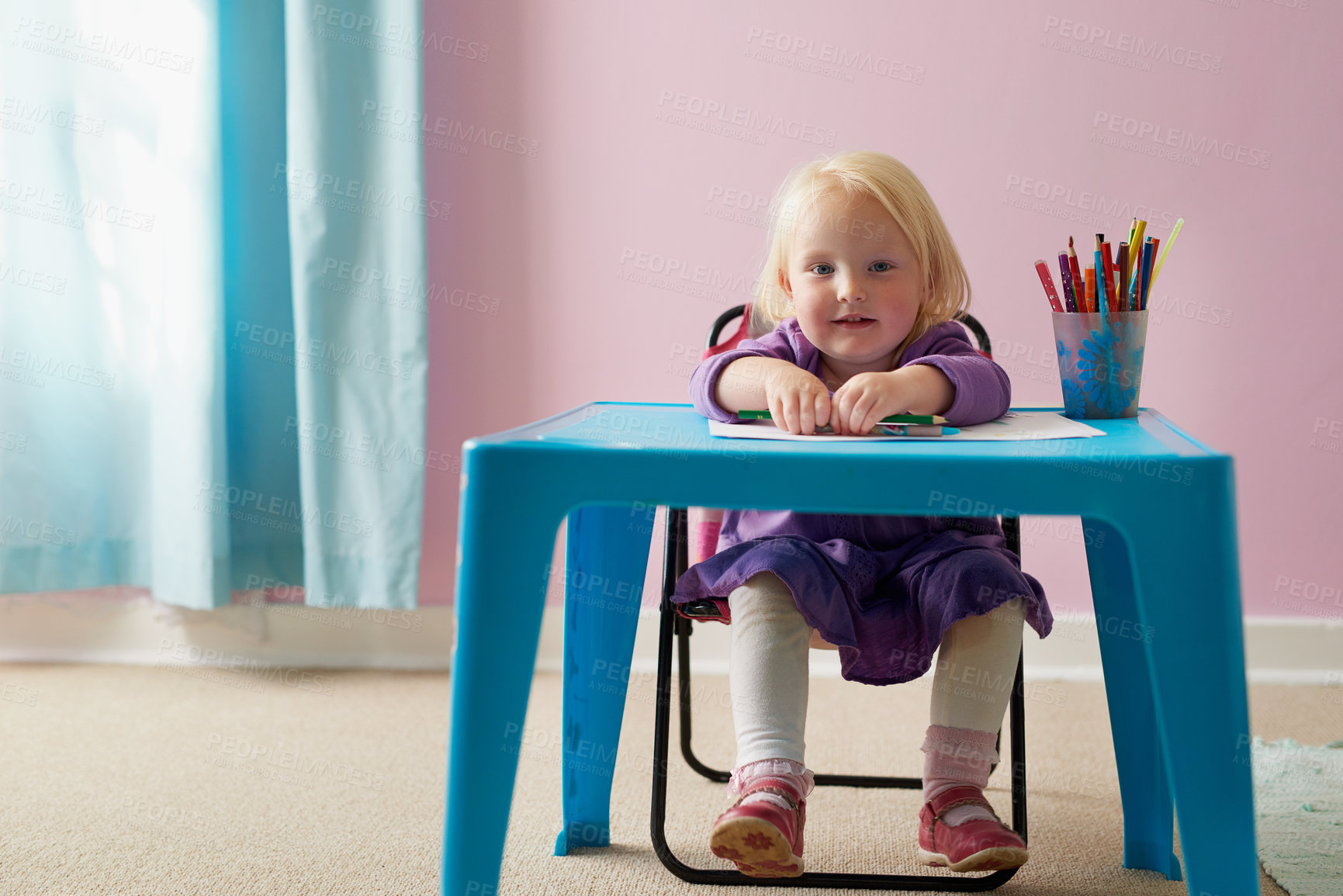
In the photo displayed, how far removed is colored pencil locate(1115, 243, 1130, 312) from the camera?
99cm

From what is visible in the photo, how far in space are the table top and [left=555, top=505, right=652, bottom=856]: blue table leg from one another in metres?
0.17

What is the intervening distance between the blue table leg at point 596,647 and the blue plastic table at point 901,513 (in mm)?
283

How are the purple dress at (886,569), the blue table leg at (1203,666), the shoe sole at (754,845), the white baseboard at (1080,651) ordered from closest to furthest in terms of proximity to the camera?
the blue table leg at (1203,666), the shoe sole at (754,845), the purple dress at (886,569), the white baseboard at (1080,651)

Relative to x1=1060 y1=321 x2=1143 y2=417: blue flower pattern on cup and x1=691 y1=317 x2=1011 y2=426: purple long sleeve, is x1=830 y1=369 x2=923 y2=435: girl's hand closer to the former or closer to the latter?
x1=691 y1=317 x2=1011 y2=426: purple long sleeve

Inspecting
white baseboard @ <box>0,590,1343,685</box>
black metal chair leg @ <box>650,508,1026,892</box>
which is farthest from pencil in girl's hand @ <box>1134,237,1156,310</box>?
white baseboard @ <box>0,590,1343,685</box>

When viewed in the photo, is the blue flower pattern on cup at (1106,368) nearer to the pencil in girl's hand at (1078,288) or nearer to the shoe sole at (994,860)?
the pencil in girl's hand at (1078,288)

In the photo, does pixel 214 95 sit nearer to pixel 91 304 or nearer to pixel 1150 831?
pixel 91 304

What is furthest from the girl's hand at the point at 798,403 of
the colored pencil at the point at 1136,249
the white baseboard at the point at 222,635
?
the white baseboard at the point at 222,635

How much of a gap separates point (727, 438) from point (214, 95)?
4.00 feet

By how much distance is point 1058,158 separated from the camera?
1661 mm

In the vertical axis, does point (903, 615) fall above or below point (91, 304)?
below

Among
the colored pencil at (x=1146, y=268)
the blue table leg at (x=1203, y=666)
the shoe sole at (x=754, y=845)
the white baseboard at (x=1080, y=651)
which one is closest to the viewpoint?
the blue table leg at (x=1203, y=666)

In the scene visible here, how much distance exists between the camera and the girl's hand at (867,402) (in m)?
0.83

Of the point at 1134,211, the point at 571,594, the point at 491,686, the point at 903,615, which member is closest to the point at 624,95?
the point at 1134,211
